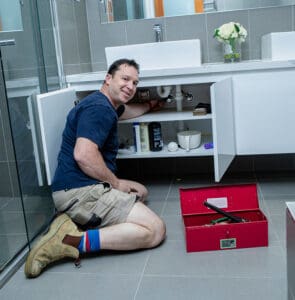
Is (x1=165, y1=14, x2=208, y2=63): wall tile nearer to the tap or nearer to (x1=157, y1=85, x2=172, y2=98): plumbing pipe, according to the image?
the tap

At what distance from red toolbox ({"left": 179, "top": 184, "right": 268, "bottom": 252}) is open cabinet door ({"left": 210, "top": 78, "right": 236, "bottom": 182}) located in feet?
0.36

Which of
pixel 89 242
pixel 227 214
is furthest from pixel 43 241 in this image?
pixel 227 214

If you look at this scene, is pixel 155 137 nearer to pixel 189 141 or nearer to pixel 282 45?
pixel 189 141

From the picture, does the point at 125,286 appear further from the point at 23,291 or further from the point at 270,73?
the point at 270,73

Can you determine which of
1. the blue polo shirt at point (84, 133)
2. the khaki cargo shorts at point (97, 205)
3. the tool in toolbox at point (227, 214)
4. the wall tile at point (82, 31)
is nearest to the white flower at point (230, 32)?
the wall tile at point (82, 31)

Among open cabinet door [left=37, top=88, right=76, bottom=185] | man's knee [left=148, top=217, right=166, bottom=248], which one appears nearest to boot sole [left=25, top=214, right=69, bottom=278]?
open cabinet door [left=37, top=88, right=76, bottom=185]

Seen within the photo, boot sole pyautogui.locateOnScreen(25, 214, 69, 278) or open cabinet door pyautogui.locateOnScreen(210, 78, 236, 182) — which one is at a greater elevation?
open cabinet door pyautogui.locateOnScreen(210, 78, 236, 182)

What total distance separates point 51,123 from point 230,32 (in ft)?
4.18

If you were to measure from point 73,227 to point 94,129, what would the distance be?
43 centimetres

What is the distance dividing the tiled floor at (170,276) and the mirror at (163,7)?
60.5 inches

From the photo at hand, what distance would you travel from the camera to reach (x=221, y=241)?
1.71 m

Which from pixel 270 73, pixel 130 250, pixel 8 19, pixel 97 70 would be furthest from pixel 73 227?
pixel 97 70

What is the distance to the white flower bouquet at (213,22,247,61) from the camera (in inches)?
98.6

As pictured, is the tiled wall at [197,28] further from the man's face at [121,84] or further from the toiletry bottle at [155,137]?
Result: the man's face at [121,84]
